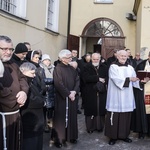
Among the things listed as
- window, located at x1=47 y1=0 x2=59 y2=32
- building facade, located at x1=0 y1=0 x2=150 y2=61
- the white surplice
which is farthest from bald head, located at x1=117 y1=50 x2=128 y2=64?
window, located at x1=47 y1=0 x2=59 y2=32

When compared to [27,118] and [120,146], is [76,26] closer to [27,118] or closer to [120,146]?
[120,146]

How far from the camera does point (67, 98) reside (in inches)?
211

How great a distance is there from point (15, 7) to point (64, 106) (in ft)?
16.6

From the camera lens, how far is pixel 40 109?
4059 millimetres

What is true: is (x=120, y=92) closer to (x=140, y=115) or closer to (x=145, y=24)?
(x=140, y=115)

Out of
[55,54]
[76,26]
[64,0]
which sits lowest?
[55,54]

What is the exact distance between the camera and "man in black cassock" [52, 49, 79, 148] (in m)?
5.34

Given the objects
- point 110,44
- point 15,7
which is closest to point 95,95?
point 15,7

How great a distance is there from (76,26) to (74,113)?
9713 millimetres

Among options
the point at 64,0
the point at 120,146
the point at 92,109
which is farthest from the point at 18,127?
the point at 64,0

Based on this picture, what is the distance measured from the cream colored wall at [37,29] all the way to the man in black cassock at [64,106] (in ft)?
11.3

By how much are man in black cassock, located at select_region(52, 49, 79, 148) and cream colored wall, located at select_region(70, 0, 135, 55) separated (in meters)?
9.40

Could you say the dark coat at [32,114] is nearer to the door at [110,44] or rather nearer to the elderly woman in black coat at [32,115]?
the elderly woman in black coat at [32,115]

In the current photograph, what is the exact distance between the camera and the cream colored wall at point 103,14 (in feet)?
46.8
